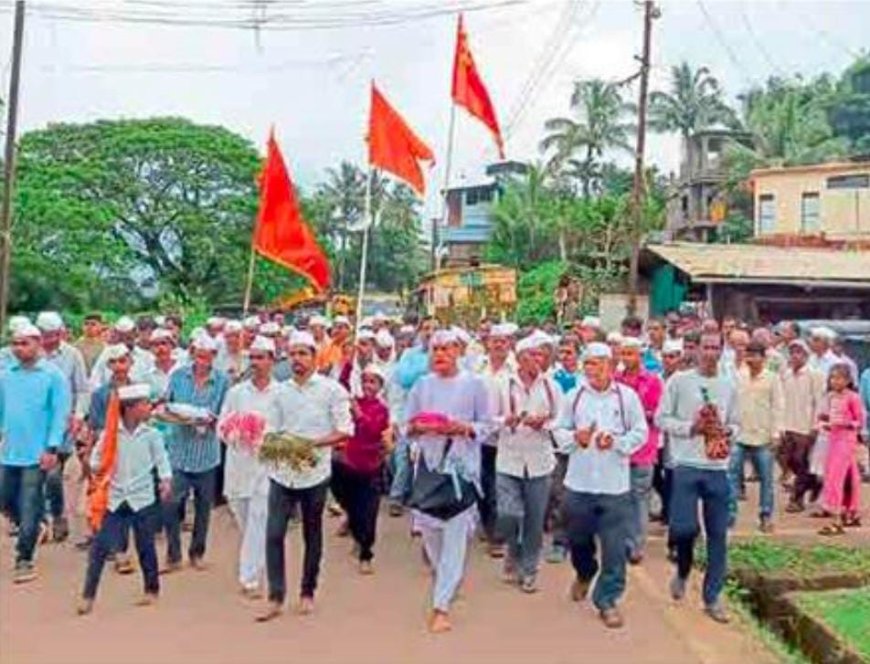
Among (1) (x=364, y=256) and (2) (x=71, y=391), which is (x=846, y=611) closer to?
(1) (x=364, y=256)

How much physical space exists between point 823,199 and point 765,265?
63.8 ft

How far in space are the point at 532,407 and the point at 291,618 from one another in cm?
202

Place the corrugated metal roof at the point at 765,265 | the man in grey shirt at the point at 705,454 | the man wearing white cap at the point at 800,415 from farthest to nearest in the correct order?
the corrugated metal roof at the point at 765,265
the man wearing white cap at the point at 800,415
the man in grey shirt at the point at 705,454

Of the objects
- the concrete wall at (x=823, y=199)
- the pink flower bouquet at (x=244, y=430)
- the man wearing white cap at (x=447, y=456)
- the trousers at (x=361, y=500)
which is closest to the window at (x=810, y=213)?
the concrete wall at (x=823, y=199)

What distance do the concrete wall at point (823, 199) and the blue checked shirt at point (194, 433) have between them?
118 ft

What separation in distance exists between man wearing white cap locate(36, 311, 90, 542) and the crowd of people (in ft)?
0.07

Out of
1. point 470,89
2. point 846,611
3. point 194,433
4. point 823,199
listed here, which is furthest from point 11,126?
point 823,199

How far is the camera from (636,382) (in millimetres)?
9383

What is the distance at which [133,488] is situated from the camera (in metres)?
7.70

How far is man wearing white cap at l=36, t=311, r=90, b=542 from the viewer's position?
9.63m

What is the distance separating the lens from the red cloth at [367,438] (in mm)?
8984

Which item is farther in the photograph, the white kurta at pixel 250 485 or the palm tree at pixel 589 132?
the palm tree at pixel 589 132

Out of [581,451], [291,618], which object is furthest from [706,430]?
[291,618]

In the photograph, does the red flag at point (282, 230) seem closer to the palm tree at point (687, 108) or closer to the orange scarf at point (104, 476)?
the orange scarf at point (104, 476)
